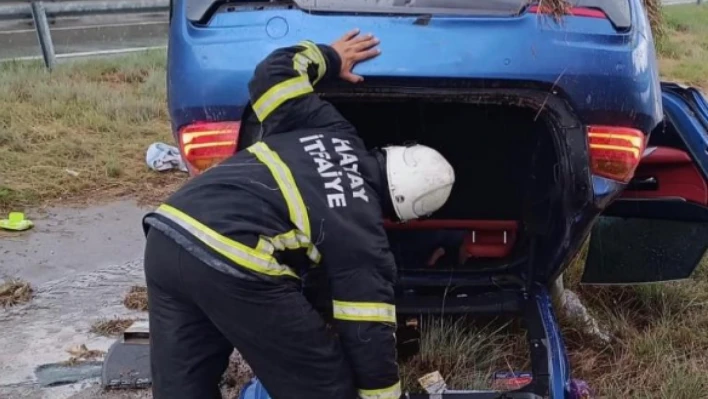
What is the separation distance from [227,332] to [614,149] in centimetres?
133

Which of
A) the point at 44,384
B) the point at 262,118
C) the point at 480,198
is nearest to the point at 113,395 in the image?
the point at 44,384

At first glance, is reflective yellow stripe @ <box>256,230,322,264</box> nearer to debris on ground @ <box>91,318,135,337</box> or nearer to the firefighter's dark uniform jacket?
the firefighter's dark uniform jacket

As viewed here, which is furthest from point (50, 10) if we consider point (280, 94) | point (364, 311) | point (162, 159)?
point (364, 311)

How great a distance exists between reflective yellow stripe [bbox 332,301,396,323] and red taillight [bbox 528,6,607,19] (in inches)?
40.9

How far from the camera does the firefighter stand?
235 cm

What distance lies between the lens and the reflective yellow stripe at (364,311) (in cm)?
239

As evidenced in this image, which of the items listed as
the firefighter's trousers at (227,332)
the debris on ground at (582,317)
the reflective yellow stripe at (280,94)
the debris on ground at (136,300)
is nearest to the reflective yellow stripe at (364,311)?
the firefighter's trousers at (227,332)

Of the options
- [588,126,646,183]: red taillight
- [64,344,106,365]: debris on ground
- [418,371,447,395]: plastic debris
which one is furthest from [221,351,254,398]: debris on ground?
[588,126,646,183]: red taillight

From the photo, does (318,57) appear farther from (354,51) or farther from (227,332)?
(227,332)

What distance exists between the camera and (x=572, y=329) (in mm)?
3678

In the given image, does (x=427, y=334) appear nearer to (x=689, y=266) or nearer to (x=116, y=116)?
(x=689, y=266)

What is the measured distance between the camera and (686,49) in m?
12.3

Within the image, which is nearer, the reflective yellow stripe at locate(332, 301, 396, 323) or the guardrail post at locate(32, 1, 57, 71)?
the reflective yellow stripe at locate(332, 301, 396, 323)

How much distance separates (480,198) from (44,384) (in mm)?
1908
